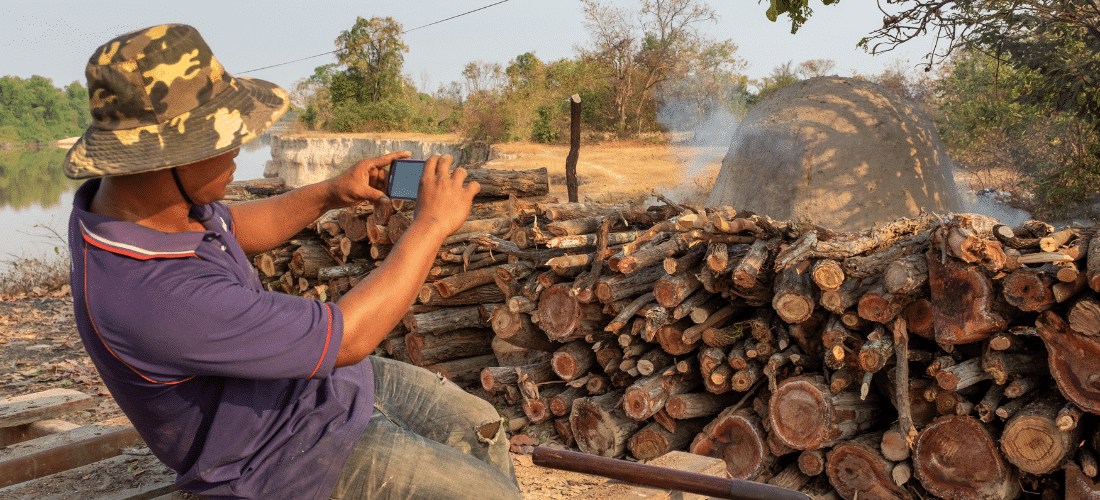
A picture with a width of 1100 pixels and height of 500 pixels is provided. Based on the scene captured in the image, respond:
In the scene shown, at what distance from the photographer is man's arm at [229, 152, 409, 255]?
2.51m

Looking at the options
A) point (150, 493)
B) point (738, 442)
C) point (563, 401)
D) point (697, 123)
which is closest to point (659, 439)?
point (738, 442)

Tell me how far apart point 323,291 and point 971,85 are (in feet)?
53.9

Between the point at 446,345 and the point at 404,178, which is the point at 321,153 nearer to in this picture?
the point at 446,345

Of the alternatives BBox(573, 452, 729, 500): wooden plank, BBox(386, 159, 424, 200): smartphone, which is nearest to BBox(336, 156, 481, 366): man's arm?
BBox(386, 159, 424, 200): smartphone

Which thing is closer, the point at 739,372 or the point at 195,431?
the point at 195,431

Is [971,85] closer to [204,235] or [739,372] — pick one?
[739,372]

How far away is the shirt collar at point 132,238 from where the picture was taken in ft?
5.27

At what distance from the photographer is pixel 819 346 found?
13.5ft

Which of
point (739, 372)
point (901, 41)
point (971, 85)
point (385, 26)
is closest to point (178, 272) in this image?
point (739, 372)

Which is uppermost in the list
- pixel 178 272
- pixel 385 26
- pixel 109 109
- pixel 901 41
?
pixel 385 26

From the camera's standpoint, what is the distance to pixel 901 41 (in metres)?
7.77

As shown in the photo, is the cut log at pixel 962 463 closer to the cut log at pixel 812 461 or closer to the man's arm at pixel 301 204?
the cut log at pixel 812 461

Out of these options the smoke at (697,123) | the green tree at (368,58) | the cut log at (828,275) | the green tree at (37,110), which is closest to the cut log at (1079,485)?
the cut log at (828,275)

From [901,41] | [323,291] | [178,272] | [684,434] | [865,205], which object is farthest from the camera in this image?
[865,205]
